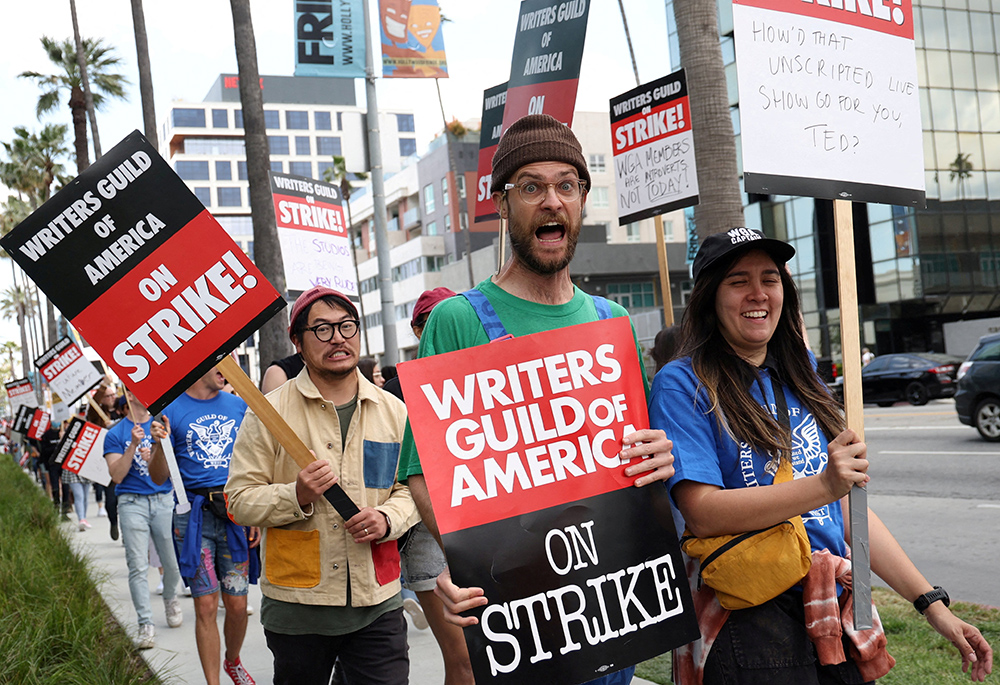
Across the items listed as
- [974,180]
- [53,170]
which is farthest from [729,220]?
[53,170]

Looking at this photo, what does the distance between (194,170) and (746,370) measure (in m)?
111

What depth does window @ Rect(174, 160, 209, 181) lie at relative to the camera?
344 ft

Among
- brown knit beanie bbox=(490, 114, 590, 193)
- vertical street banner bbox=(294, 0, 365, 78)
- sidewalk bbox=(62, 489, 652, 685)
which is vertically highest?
vertical street banner bbox=(294, 0, 365, 78)

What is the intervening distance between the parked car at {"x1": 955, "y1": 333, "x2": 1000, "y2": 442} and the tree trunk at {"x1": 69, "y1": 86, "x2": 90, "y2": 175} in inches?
799

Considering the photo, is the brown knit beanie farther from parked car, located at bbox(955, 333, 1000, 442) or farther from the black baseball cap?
parked car, located at bbox(955, 333, 1000, 442)

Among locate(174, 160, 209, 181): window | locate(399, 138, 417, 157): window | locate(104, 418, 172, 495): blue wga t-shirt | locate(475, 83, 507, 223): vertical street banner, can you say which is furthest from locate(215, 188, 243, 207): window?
locate(104, 418, 172, 495): blue wga t-shirt

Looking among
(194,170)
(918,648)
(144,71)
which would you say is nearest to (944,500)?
(918,648)

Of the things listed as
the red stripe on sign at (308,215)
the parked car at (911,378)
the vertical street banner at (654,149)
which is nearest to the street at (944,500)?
the vertical street banner at (654,149)

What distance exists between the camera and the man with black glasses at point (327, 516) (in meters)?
3.43

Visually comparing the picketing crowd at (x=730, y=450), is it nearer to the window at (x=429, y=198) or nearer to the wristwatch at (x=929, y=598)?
the wristwatch at (x=929, y=598)

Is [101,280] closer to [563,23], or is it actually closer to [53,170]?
[563,23]

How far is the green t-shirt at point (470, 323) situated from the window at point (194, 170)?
110m

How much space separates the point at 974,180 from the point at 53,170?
39047mm

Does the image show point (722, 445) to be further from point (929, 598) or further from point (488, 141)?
point (488, 141)
